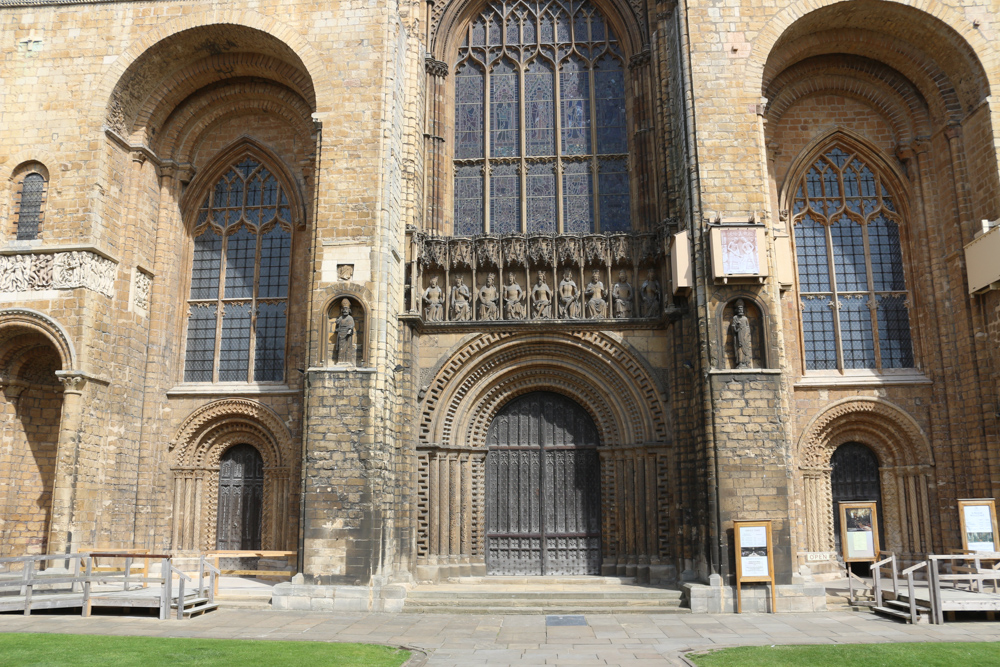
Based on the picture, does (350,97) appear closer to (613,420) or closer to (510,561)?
(613,420)

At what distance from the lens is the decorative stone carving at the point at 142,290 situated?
16828 millimetres

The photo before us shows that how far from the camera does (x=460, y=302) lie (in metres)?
16.5

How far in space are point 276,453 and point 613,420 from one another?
7.39 metres

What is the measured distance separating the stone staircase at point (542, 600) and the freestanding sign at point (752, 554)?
3.94ft

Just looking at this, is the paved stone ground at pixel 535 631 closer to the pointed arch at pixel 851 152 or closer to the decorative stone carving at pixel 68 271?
the decorative stone carving at pixel 68 271

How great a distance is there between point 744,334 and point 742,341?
0.45 ft

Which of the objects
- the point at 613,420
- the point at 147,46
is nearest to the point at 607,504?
the point at 613,420

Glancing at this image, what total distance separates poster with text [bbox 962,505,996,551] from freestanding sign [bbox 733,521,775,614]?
132 inches

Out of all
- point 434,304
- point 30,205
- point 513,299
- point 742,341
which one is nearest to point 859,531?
point 742,341

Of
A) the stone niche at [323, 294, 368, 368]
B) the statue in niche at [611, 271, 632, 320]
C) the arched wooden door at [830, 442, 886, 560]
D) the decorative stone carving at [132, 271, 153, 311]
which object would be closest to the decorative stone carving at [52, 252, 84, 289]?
the decorative stone carving at [132, 271, 153, 311]

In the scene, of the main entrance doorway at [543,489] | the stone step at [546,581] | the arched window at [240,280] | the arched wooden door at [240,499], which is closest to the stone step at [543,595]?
the stone step at [546,581]

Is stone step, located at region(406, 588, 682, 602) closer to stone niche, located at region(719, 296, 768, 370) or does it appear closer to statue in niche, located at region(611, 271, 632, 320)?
stone niche, located at region(719, 296, 768, 370)

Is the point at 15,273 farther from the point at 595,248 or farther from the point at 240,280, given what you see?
the point at 595,248

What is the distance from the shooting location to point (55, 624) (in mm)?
11742
